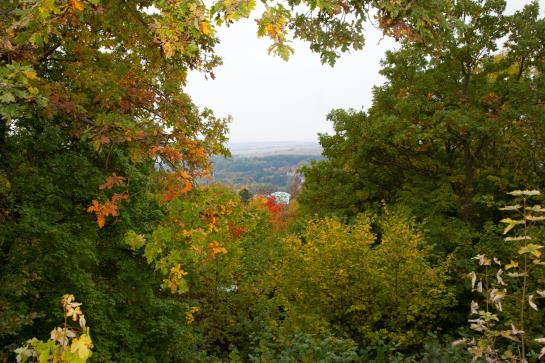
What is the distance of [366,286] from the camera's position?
11852mm

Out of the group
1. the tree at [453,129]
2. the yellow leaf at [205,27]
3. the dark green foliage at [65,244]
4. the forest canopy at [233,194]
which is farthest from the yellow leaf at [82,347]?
the tree at [453,129]

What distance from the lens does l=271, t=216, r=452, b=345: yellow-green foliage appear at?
1170 centimetres

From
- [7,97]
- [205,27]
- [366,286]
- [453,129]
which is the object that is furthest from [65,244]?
[453,129]

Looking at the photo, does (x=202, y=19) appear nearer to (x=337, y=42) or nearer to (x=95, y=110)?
(x=337, y=42)

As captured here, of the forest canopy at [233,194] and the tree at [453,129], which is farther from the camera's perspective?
the tree at [453,129]

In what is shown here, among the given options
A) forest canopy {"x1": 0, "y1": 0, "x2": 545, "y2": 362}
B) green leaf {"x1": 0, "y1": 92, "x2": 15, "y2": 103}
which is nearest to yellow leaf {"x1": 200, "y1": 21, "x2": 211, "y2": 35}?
forest canopy {"x1": 0, "y1": 0, "x2": 545, "y2": 362}

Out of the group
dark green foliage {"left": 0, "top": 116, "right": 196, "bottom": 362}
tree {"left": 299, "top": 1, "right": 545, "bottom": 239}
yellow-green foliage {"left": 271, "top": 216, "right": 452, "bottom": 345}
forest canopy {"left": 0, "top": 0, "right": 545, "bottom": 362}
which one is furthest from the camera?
tree {"left": 299, "top": 1, "right": 545, "bottom": 239}

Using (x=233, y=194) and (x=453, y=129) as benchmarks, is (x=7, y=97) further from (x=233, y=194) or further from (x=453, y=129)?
(x=453, y=129)

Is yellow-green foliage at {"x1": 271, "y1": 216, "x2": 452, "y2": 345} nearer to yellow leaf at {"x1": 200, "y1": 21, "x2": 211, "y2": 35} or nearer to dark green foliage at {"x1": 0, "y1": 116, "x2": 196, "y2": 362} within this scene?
dark green foliage at {"x1": 0, "y1": 116, "x2": 196, "y2": 362}

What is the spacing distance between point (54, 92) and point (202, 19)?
413cm

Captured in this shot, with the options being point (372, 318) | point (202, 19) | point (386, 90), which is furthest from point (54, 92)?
point (386, 90)

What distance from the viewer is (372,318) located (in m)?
11.9

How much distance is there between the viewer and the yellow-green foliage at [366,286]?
1170 cm

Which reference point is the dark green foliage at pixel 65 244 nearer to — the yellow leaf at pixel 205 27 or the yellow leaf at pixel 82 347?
the yellow leaf at pixel 205 27
